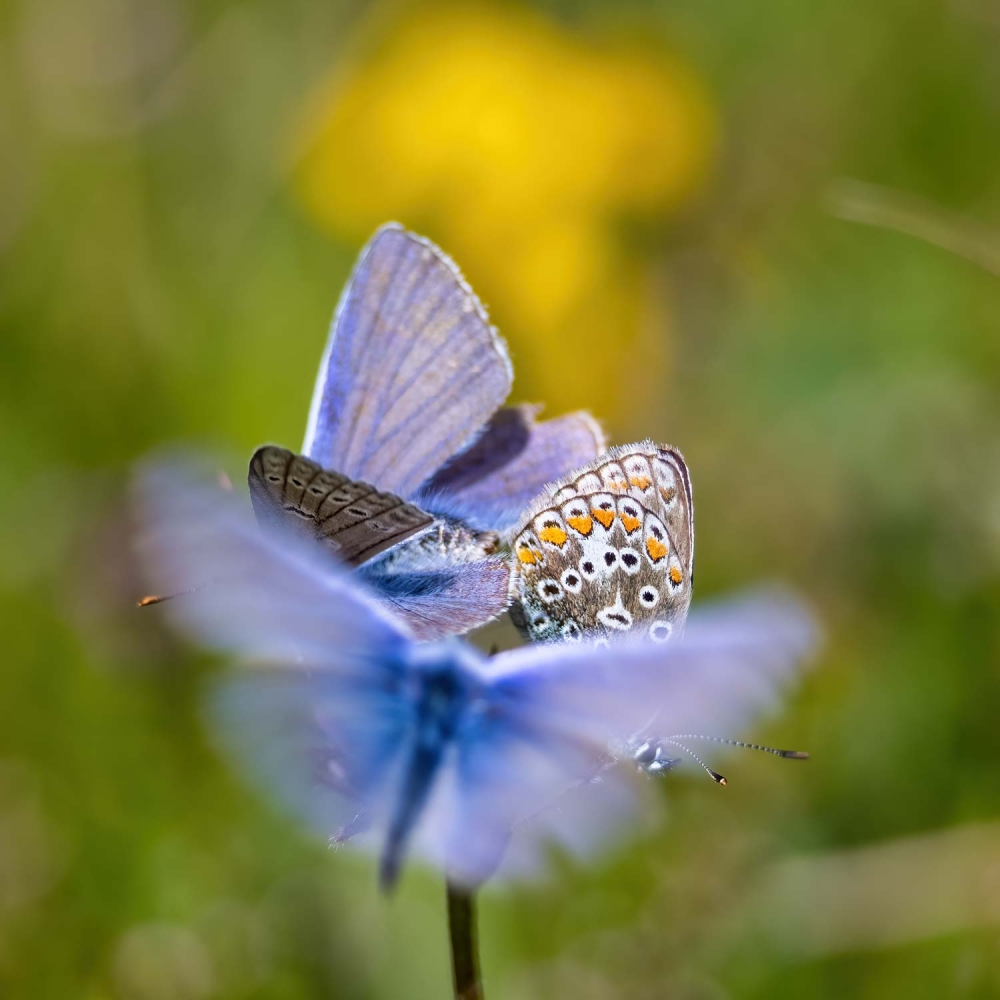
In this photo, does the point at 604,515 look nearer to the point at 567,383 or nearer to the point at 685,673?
the point at 685,673

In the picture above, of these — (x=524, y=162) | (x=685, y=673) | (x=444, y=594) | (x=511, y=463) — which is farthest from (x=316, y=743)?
(x=524, y=162)

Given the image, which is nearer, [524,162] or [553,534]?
[553,534]

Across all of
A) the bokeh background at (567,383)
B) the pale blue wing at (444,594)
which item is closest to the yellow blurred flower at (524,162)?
the bokeh background at (567,383)

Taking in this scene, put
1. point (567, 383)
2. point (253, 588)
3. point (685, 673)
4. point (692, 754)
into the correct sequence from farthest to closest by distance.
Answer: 1. point (567, 383)
2. point (692, 754)
3. point (253, 588)
4. point (685, 673)

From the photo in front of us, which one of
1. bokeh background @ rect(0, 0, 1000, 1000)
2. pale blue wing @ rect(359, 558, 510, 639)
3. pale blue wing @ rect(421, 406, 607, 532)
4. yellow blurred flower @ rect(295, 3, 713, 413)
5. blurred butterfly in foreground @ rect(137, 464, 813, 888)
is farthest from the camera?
yellow blurred flower @ rect(295, 3, 713, 413)

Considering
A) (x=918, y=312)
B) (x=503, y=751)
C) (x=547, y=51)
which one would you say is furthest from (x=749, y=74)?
(x=503, y=751)

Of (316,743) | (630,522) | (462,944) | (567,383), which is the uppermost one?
(630,522)

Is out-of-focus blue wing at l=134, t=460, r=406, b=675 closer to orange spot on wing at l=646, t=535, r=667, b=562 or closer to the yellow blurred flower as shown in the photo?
orange spot on wing at l=646, t=535, r=667, b=562

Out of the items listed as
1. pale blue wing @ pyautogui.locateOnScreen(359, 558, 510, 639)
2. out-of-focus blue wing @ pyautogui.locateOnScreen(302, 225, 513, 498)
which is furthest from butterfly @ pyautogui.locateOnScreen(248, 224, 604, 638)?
pale blue wing @ pyautogui.locateOnScreen(359, 558, 510, 639)

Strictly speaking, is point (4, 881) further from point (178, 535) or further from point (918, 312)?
point (918, 312)
